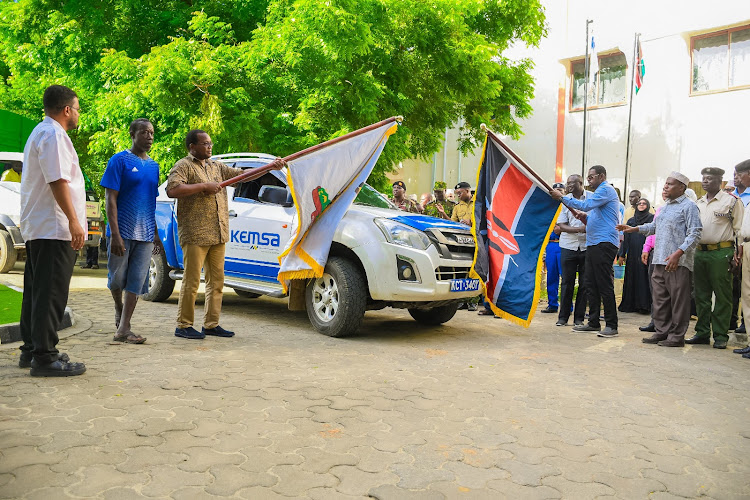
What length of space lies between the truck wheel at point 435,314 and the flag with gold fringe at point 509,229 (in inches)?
36.5

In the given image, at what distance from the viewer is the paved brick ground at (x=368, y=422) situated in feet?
10.4

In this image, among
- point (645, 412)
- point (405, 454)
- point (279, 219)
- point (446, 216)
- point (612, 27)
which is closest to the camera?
point (405, 454)

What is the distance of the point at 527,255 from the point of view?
733 centimetres

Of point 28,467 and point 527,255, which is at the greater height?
point 527,255

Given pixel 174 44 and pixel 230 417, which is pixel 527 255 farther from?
pixel 174 44

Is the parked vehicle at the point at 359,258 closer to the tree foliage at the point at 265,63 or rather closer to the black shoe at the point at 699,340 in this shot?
the black shoe at the point at 699,340

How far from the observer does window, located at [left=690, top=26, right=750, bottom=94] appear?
677 inches

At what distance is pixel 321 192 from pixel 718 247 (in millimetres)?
4598

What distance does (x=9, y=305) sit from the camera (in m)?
8.23

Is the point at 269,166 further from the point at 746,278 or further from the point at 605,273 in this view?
Answer: the point at 746,278

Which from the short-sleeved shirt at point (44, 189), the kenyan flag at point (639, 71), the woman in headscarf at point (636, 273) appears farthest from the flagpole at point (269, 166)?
the kenyan flag at point (639, 71)

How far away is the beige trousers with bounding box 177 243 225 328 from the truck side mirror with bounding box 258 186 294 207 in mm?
1237

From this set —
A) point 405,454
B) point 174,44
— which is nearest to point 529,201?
point 405,454

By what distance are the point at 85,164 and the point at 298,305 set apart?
15.1 m
